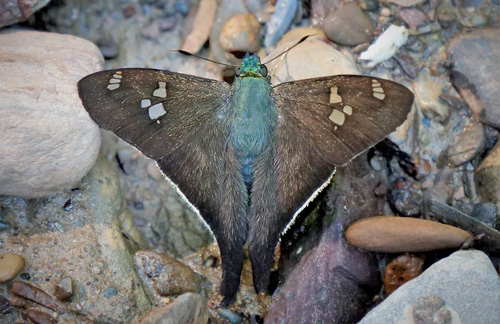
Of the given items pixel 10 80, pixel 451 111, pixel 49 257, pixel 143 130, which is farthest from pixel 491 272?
pixel 10 80

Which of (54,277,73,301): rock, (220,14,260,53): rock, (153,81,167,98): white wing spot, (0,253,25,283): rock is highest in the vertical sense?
(153,81,167,98): white wing spot

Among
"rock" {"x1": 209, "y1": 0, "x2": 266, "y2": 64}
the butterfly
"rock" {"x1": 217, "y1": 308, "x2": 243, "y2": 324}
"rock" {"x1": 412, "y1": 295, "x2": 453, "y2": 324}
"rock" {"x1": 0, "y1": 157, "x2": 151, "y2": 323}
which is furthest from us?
"rock" {"x1": 209, "y1": 0, "x2": 266, "y2": 64}

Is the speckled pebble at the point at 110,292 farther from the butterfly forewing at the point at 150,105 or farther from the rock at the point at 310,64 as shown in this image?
the rock at the point at 310,64

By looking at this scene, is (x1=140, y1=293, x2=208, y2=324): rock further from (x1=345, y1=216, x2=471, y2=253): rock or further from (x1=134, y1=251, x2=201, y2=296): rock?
(x1=345, y1=216, x2=471, y2=253): rock

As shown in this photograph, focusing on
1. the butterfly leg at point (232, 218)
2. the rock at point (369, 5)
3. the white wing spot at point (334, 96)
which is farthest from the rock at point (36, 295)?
the rock at point (369, 5)

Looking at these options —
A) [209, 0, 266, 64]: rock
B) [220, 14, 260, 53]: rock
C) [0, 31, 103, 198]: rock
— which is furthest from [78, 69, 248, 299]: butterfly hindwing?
[209, 0, 266, 64]: rock

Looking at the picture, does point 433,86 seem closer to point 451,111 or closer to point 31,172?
point 451,111
